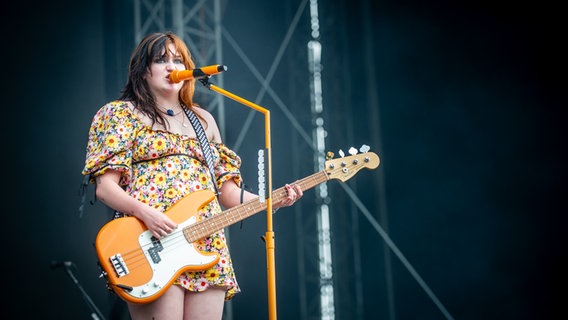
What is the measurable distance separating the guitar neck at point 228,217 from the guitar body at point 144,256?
2 cm

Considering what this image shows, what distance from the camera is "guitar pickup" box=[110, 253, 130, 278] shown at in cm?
187

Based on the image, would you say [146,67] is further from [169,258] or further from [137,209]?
[169,258]

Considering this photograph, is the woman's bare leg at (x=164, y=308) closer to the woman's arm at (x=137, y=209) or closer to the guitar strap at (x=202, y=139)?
the woman's arm at (x=137, y=209)

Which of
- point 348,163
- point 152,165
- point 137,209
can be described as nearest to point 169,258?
point 137,209

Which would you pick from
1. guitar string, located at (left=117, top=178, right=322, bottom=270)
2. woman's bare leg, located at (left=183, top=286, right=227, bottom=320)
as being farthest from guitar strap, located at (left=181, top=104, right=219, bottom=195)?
woman's bare leg, located at (left=183, top=286, right=227, bottom=320)

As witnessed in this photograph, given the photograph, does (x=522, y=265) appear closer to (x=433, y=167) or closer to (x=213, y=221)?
(x=433, y=167)

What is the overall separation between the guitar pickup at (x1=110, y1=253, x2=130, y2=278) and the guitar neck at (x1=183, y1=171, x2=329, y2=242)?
22cm

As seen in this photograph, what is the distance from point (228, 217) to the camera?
2.11m

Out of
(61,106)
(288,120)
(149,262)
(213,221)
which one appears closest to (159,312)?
(149,262)

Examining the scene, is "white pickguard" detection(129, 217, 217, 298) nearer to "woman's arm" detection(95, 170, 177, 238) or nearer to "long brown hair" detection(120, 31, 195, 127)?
"woman's arm" detection(95, 170, 177, 238)

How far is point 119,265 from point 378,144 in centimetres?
277

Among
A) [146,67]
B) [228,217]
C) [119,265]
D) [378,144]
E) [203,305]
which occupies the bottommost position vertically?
[203,305]

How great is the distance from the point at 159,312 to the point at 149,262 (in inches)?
6.2

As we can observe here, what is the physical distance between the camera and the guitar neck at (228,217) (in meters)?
2.00
